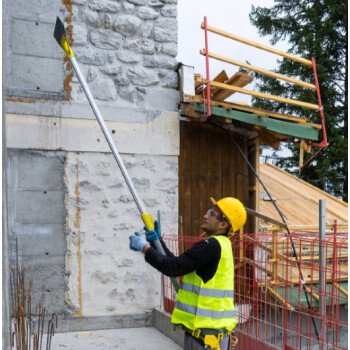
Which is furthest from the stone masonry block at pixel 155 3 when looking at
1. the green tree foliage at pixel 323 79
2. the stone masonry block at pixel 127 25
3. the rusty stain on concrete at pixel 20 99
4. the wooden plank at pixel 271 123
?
the green tree foliage at pixel 323 79

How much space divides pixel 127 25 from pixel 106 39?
35 cm

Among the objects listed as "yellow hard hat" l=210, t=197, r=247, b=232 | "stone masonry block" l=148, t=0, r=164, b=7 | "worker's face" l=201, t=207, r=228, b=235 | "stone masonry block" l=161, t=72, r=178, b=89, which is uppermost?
"stone masonry block" l=148, t=0, r=164, b=7

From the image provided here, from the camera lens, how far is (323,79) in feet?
57.9

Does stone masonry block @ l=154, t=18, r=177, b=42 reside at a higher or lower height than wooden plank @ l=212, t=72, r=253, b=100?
higher

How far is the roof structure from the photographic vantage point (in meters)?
8.59

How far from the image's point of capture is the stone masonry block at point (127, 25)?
648 cm

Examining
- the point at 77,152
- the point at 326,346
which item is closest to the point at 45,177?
the point at 77,152

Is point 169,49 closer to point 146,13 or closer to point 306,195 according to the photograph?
point 146,13

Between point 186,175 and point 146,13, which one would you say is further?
point 186,175

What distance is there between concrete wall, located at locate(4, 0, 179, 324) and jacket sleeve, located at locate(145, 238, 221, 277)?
10.1ft

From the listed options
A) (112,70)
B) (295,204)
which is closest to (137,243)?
(112,70)

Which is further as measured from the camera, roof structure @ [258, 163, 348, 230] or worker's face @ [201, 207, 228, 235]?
roof structure @ [258, 163, 348, 230]

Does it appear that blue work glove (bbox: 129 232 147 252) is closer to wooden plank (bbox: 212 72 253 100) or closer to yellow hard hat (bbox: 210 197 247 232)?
yellow hard hat (bbox: 210 197 247 232)

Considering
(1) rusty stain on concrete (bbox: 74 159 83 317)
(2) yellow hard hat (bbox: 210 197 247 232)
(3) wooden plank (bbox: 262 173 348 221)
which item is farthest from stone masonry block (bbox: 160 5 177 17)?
(3) wooden plank (bbox: 262 173 348 221)
